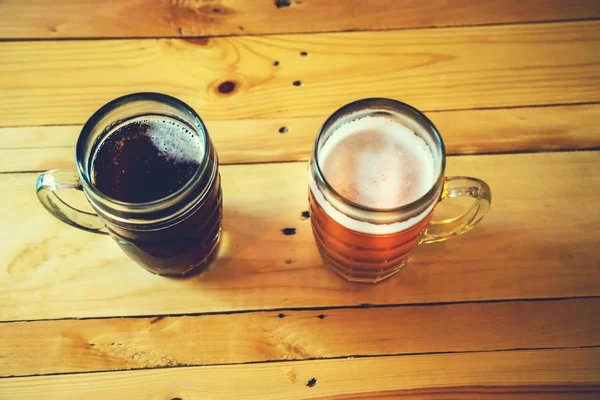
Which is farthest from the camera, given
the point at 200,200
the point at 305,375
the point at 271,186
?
the point at 271,186

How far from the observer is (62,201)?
0.81 metres

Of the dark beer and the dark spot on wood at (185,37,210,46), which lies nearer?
the dark beer

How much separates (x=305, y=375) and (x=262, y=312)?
0.11 metres

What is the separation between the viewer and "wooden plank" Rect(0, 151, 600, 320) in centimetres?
88

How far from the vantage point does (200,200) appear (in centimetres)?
73

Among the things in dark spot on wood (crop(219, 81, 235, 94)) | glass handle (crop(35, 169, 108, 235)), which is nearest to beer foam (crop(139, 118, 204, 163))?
glass handle (crop(35, 169, 108, 235))

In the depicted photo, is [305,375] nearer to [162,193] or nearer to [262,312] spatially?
[262,312]

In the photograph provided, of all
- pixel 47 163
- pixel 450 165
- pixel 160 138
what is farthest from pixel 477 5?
pixel 47 163

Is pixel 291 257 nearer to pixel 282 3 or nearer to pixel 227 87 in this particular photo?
pixel 227 87

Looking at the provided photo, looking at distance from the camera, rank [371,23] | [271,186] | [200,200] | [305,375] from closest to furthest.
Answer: [200,200] → [305,375] → [271,186] → [371,23]

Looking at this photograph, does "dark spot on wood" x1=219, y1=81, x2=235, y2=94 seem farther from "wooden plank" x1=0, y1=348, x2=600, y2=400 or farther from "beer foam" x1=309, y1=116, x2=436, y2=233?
"wooden plank" x1=0, y1=348, x2=600, y2=400

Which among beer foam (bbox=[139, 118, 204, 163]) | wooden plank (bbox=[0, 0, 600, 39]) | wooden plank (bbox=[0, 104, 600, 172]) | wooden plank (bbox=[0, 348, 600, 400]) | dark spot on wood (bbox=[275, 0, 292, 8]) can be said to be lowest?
wooden plank (bbox=[0, 348, 600, 400])

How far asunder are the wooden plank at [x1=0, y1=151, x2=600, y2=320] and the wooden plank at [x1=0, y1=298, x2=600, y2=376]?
19 millimetres

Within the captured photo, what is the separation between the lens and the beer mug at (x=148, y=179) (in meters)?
0.70
